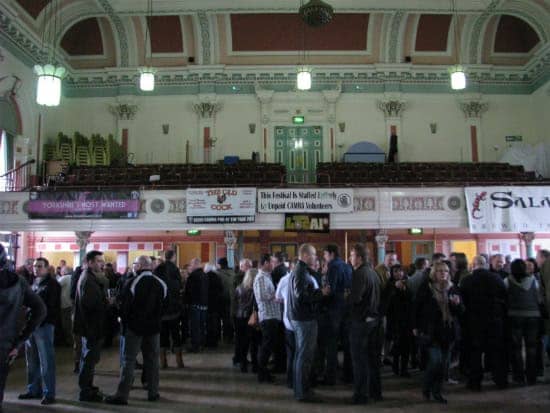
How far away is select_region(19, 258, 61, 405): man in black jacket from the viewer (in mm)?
5449

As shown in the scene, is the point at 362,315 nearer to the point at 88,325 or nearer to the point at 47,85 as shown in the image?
the point at 88,325

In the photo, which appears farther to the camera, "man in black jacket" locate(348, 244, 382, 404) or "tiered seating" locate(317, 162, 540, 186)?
"tiered seating" locate(317, 162, 540, 186)

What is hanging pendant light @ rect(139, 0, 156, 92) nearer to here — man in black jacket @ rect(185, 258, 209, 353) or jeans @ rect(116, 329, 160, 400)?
man in black jacket @ rect(185, 258, 209, 353)

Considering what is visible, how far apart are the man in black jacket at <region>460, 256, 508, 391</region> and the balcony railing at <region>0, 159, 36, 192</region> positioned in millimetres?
12861

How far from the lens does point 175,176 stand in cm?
1509

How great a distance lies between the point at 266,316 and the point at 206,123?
48.1 feet

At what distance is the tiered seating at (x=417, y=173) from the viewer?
15164 millimetres

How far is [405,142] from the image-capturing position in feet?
65.4

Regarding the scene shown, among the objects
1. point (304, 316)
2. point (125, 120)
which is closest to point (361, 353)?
point (304, 316)

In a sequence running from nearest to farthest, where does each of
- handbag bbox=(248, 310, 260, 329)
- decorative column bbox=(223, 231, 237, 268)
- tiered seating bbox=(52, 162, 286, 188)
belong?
handbag bbox=(248, 310, 260, 329) < decorative column bbox=(223, 231, 237, 268) < tiered seating bbox=(52, 162, 286, 188)

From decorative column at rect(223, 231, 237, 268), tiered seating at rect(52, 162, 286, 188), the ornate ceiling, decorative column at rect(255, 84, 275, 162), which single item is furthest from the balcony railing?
decorative column at rect(255, 84, 275, 162)

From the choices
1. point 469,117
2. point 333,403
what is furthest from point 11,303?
point 469,117

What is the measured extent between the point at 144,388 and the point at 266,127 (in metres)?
14.9

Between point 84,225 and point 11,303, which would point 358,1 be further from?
point 11,303
